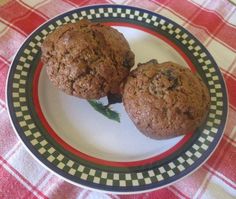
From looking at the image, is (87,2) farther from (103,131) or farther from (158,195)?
(158,195)

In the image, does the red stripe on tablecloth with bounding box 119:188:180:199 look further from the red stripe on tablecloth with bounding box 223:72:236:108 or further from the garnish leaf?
the red stripe on tablecloth with bounding box 223:72:236:108

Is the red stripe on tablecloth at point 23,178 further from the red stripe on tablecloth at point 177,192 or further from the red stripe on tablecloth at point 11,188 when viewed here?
the red stripe on tablecloth at point 177,192

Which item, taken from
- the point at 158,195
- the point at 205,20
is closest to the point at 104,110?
the point at 158,195

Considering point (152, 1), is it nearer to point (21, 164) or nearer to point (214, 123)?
point (214, 123)

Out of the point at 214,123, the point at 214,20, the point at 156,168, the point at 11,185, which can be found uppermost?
the point at 214,20

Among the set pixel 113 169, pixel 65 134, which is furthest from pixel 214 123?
pixel 65 134

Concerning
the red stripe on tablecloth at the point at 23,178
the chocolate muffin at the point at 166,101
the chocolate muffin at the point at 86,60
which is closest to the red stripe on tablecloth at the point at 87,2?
the chocolate muffin at the point at 86,60
